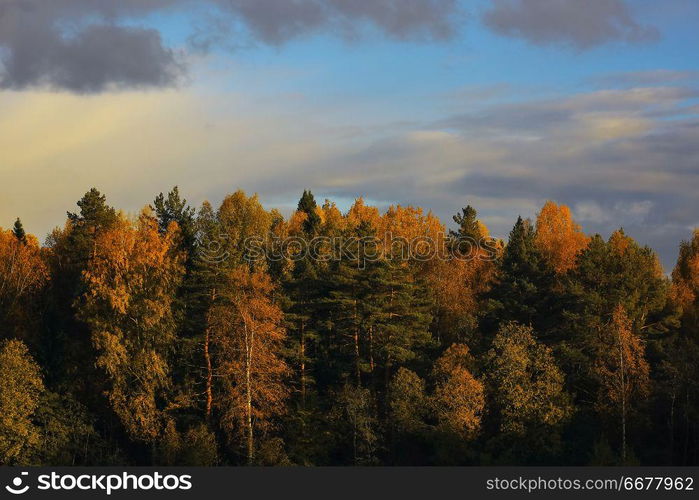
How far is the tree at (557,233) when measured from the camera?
355ft

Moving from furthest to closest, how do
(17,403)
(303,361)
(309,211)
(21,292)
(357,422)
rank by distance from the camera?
1. (309,211)
2. (21,292)
3. (303,361)
4. (17,403)
5. (357,422)

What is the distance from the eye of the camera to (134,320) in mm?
73375

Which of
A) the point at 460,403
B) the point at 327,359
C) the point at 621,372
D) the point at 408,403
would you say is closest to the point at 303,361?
the point at 327,359

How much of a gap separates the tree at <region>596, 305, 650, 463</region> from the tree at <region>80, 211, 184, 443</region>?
97.3 feet

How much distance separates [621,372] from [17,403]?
40.5 metres

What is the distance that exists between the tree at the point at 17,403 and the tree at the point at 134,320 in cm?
491

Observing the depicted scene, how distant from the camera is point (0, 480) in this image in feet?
179
